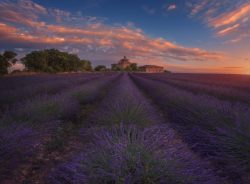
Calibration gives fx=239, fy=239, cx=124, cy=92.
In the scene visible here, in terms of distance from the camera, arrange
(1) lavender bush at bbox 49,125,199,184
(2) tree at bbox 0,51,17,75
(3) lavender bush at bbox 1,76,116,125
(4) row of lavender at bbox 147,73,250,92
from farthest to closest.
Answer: (2) tree at bbox 0,51,17,75
(4) row of lavender at bbox 147,73,250,92
(3) lavender bush at bbox 1,76,116,125
(1) lavender bush at bbox 49,125,199,184

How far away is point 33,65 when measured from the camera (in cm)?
4172

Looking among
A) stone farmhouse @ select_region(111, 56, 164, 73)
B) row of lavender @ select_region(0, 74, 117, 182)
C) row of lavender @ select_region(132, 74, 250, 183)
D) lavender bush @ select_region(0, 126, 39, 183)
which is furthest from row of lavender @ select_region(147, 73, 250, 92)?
stone farmhouse @ select_region(111, 56, 164, 73)

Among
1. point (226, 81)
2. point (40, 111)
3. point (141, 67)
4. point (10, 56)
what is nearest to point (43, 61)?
point (10, 56)

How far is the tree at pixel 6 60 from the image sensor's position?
3016 cm

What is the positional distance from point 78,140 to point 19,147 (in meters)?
1.42

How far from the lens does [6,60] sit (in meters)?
31.2

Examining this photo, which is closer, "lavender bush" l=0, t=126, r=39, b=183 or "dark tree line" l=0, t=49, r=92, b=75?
"lavender bush" l=0, t=126, r=39, b=183

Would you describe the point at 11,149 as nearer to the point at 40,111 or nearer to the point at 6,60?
Answer: the point at 40,111

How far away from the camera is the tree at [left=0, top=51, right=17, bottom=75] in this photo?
30.2m

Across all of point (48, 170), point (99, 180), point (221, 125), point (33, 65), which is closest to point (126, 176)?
point (99, 180)

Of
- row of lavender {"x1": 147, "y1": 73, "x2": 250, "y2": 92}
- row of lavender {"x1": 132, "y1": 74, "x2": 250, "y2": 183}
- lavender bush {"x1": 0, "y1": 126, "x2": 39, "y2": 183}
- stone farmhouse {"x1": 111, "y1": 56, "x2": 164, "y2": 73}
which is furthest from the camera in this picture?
stone farmhouse {"x1": 111, "y1": 56, "x2": 164, "y2": 73}

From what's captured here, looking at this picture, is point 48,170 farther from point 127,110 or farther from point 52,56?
point 52,56

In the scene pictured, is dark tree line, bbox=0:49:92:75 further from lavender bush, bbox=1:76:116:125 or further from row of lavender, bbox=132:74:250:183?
row of lavender, bbox=132:74:250:183

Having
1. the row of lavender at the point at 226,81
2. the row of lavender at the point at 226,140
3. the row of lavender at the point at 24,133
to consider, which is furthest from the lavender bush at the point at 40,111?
the row of lavender at the point at 226,81
